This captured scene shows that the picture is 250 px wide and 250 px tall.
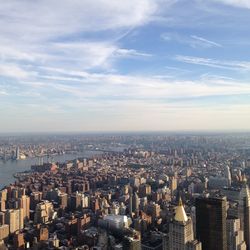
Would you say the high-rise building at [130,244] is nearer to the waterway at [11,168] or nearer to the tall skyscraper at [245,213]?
the tall skyscraper at [245,213]

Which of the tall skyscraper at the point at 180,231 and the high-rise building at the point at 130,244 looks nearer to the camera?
the tall skyscraper at the point at 180,231

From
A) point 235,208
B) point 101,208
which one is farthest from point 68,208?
point 235,208

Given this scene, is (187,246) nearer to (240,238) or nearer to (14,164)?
(240,238)

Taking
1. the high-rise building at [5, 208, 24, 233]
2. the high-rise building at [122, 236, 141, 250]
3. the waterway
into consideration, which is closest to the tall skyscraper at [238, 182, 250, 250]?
the high-rise building at [122, 236, 141, 250]

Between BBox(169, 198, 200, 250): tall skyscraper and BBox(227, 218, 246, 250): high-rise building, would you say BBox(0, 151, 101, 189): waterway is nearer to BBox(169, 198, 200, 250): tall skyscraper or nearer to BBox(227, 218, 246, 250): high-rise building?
BBox(227, 218, 246, 250): high-rise building

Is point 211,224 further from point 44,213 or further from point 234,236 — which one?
point 44,213

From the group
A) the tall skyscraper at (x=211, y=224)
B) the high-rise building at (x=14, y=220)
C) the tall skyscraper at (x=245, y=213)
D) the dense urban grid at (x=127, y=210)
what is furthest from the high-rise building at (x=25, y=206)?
the tall skyscraper at (x=245, y=213)
